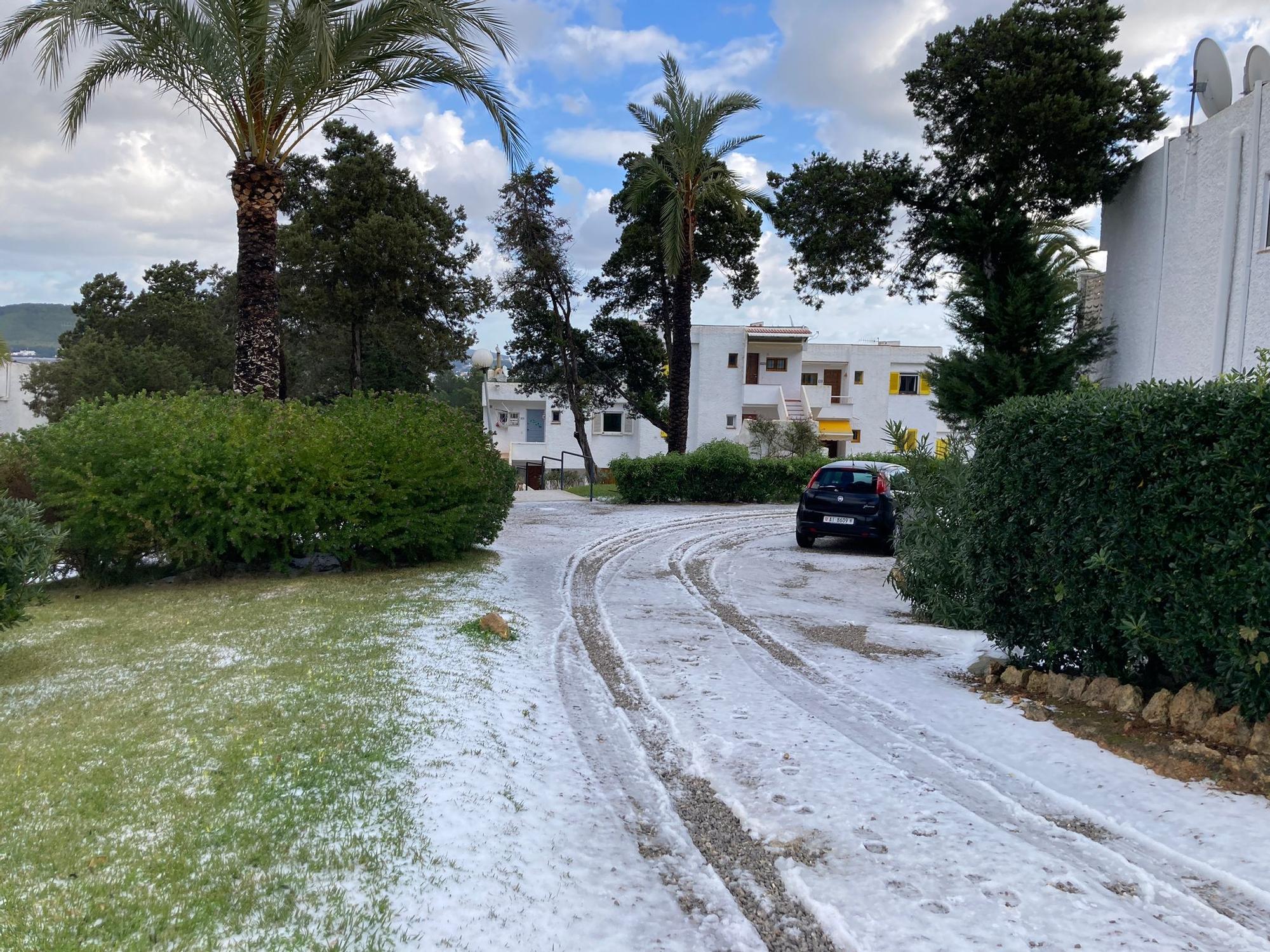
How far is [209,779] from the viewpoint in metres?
4.15

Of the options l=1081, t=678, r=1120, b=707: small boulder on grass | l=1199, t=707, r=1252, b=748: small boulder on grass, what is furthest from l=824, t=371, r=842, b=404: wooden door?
l=1199, t=707, r=1252, b=748: small boulder on grass

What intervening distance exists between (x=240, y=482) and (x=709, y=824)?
7142mm

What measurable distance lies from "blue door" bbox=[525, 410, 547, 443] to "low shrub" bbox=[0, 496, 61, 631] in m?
50.6

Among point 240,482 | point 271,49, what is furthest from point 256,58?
point 240,482

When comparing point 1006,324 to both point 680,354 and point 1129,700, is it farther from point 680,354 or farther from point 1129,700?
point 1129,700

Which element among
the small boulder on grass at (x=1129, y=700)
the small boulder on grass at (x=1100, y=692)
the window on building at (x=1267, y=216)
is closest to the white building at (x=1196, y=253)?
the window on building at (x=1267, y=216)

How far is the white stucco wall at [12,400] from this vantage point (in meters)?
54.3

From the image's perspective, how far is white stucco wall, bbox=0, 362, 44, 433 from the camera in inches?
2138

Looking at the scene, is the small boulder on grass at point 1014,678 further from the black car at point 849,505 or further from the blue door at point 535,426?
the blue door at point 535,426

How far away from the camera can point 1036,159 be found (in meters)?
20.6

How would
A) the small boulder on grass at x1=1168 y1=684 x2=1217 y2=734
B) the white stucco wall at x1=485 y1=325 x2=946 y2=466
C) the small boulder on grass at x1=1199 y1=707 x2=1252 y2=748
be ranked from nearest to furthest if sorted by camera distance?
the small boulder on grass at x1=1199 y1=707 x2=1252 y2=748, the small boulder on grass at x1=1168 y1=684 x2=1217 y2=734, the white stucco wall at x1=485 y1=325 x2=946 y2=466

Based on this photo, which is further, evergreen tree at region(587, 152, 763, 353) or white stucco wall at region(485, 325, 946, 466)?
white stucco wall at region(485, 325, 946, 466)

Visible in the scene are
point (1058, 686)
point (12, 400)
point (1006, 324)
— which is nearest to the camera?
point (1058, 686)

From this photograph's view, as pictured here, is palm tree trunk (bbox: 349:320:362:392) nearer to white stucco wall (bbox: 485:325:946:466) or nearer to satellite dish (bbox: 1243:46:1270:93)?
white stucco wall (bbox: 485:325:946:466)
